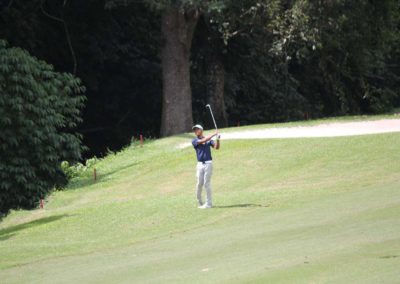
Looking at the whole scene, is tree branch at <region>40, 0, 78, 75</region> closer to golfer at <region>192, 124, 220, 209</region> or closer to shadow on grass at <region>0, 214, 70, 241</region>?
shadow on grass at <region>0, 214, 70, 241</region>

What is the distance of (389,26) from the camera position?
41781 millimetres

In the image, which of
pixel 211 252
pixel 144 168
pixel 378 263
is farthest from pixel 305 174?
pixel 378 263

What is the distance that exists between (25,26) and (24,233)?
1864 cm

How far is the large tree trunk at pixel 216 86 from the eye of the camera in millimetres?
44312

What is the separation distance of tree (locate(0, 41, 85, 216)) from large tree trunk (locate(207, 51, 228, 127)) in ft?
35.0

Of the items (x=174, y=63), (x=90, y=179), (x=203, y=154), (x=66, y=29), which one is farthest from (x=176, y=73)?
(x=203, y=154)

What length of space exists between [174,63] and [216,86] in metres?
5.16

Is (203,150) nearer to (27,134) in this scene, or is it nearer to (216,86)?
(27,134)

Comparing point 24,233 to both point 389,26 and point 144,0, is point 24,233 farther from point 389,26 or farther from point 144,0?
point 389,26

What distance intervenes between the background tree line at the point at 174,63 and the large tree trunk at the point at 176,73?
39 millimetres

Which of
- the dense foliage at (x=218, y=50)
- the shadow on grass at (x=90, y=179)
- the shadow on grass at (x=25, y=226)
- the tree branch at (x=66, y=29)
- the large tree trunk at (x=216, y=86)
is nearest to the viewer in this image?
the shadow on grass at (x=25, y=226)

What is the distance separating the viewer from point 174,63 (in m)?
39.7

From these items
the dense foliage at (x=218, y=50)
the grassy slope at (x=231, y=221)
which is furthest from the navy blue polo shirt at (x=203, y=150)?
the dense foliage at (x=218, y=50)

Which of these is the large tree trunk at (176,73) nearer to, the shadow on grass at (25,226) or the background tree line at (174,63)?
the background tree line at (174,63)
